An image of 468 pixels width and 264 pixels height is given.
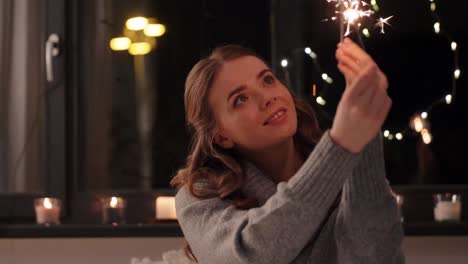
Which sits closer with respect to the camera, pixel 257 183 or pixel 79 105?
pixel 257 183

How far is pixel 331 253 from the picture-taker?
1074 mm

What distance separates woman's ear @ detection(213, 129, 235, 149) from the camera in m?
1.22

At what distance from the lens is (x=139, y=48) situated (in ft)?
8.36

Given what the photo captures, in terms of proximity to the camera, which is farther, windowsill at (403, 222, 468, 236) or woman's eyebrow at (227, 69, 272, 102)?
windowsill at (403, 222, 468, 236)

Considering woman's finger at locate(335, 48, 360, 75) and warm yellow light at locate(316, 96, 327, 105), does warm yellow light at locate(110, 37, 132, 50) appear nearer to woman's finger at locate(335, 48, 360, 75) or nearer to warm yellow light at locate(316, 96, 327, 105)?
warm yellow light at locate(316, 96, 327, 105)

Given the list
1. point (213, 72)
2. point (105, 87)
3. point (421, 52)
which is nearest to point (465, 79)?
point (421, 52)

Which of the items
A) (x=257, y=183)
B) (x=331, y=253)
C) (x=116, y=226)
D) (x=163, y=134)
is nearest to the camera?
(x=331, y=253)

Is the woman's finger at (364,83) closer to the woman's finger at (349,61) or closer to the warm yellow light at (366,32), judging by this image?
the woman's finger at (349,61)

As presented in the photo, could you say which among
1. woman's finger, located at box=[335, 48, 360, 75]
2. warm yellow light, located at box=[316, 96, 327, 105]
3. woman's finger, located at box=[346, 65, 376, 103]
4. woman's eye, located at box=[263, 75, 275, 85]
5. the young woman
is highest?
warm yellow light, located at box=[316, 96, 327, 105]

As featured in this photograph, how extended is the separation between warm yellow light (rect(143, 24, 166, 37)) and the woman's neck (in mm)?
1379

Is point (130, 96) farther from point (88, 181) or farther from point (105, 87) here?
point (88, 181)

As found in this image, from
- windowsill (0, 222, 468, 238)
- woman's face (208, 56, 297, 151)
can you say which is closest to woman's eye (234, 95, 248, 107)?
woman's face (208, 56, 297, 151)

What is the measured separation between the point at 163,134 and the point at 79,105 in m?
0.29

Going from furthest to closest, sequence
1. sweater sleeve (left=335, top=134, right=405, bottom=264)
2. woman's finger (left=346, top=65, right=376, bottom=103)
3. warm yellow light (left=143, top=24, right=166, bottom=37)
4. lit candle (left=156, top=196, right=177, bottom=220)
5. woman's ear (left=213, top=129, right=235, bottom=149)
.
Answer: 1. warm yellow light (left=143, top=24, right=166, bottom=37)
2. lit candle (left=156, top=196, right=177, bottom=220)
3. woman's ear (left=213, top=129, right=235, bottom=149)
4. sweater sleeve (left=335, top=134, right=405, bottom=264)
5. woman's finger (left=346, top=65, right=376, bottom=103)
